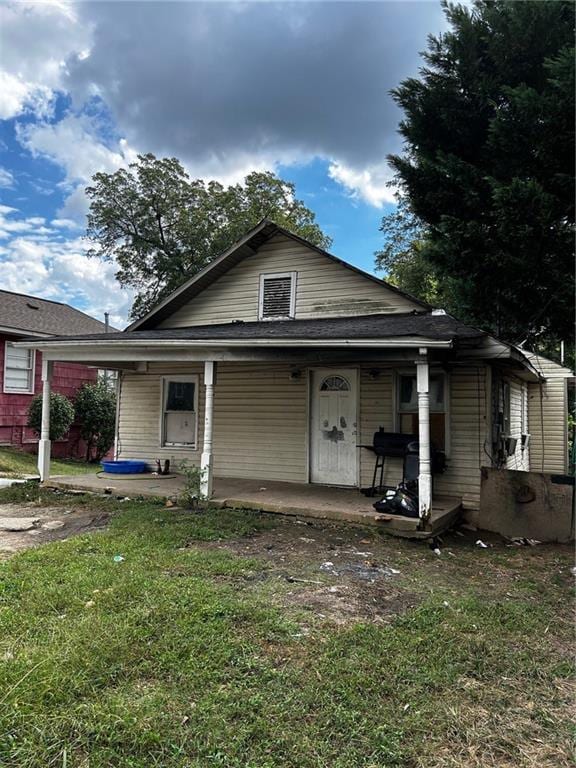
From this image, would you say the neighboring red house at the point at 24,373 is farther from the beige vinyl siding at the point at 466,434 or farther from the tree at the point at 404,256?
the tree at the point at 404,256

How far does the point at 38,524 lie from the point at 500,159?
840 cm

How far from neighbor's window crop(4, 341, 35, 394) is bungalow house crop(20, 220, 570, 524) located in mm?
5505

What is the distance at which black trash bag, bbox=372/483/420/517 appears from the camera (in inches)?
247

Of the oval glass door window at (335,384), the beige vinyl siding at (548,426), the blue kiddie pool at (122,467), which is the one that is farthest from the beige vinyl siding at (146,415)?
the beige vinyl siding at (548,426)

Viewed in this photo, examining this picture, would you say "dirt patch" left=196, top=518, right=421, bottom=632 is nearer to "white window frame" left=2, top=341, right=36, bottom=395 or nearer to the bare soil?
the bare soil

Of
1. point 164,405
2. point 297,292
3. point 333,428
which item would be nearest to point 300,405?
point 333,428

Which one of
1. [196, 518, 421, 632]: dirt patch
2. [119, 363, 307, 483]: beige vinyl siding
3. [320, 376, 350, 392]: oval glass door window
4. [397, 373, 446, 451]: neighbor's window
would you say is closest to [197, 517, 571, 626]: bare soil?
[196, 518, 421, 632]: dirt patch

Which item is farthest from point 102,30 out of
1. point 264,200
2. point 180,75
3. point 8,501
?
point 264,200

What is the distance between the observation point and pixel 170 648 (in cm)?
304

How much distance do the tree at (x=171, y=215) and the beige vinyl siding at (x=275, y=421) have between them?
14.6m

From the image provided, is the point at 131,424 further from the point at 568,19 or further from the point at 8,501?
the point at 568,19

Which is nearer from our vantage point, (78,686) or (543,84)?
(78,686)

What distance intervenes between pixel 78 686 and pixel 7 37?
8.62 meters

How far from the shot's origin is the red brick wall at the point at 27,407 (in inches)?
552
